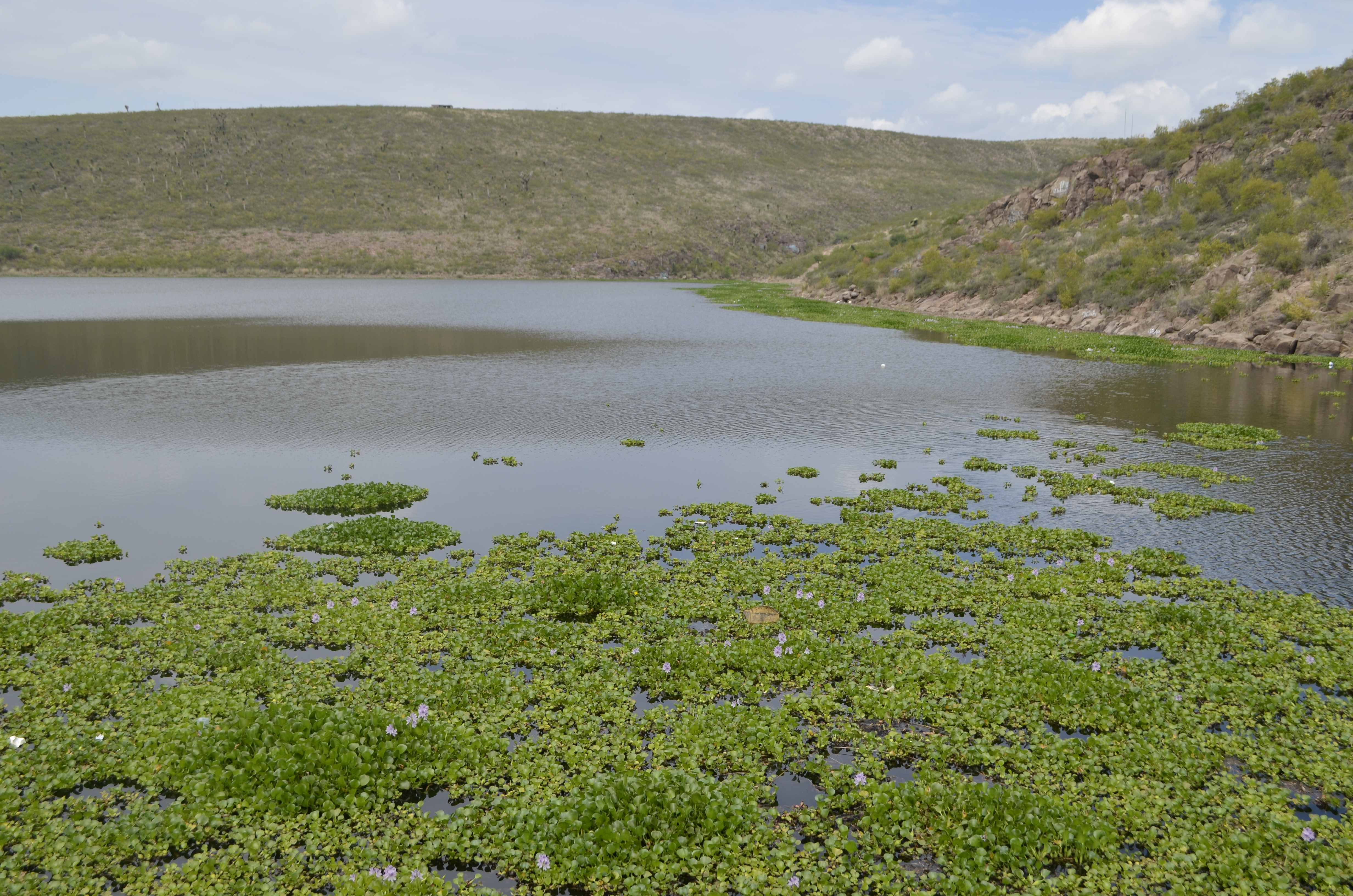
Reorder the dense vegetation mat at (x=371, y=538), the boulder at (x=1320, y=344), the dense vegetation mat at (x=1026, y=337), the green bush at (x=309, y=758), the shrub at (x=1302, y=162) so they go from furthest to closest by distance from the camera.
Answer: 1. the shrub at (x=1302, y=162)
2. the dense vegetation mat at (x=1026, y=337)
3. the boulder at (x=1320, y=344)
4. the dense vegetation mat at (x=371, y=538)
5. the green bush at (x=309, y=758)

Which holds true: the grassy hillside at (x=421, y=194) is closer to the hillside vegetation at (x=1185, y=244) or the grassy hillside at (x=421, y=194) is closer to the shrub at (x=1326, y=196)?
the hillside vegetation at (x=1185, y=244)

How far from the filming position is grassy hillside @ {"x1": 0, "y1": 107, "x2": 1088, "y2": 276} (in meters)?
108

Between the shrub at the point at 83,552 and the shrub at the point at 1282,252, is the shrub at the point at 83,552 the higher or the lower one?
the lower one

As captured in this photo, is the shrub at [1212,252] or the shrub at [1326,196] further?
the shrub at [1212,252]

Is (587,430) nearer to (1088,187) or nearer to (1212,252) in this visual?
(1212,252)

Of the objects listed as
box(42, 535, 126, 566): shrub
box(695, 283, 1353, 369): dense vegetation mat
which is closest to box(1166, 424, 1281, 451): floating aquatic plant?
box(695, 283, 1353, 369): dense vegetation mat

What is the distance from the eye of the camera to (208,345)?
130ft

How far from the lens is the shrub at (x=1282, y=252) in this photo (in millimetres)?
41906

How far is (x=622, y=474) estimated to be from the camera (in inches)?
740

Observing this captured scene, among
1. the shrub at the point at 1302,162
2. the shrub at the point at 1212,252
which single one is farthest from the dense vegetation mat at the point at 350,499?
the shrub at the point at 1302,162

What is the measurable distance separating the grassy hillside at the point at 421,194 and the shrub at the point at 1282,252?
196 ft

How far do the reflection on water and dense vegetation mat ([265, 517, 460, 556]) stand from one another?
21.4 meters

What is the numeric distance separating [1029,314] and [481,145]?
385 feet

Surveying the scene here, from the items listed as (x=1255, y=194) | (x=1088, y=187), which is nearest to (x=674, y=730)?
(x=1255, y=194)
